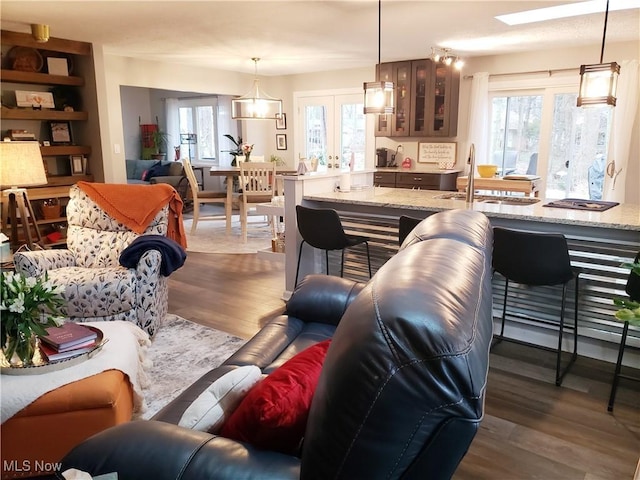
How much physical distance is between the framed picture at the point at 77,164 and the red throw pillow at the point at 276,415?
213 inches

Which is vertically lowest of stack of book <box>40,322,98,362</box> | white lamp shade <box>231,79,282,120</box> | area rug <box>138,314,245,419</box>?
area rug <box>138,314,245,419</box>

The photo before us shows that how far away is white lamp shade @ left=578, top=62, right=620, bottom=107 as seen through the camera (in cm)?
251

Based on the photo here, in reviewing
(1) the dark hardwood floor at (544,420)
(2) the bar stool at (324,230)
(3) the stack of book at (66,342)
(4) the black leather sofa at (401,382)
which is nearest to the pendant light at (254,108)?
→ (2) the bar stool at (324,230)

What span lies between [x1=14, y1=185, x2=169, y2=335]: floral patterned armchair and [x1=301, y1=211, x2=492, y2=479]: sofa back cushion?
2.39 metres

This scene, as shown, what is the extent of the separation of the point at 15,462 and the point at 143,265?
1.35m

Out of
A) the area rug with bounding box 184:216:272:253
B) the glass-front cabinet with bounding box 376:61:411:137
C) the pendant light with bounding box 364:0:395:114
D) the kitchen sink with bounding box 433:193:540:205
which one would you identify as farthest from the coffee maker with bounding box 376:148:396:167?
the pendant light with bounding box 364:0:395:114

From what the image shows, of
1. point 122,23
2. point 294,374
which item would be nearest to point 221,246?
point 122,23

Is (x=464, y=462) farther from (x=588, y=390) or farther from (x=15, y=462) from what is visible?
(x=15, y=462)

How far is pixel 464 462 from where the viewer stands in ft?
6.40

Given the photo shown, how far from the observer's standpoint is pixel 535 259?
2547 millimetres

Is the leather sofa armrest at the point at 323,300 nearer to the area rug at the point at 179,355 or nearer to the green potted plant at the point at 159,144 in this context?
the area rug at the point at 179,355

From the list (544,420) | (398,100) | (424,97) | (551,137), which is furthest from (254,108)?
(544,420)

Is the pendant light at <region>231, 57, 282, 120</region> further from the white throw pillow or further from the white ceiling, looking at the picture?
the white throw pillow

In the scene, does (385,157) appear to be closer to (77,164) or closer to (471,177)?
(471,177)
